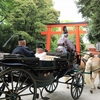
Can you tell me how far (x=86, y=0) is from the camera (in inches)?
602

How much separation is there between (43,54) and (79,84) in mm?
1463

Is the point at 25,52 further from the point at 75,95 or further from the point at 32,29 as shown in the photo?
the point at 32,29

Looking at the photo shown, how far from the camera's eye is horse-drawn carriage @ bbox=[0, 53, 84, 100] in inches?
148

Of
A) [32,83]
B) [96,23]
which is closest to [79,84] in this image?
[32,83]

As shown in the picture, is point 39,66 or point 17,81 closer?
→ point 17,81

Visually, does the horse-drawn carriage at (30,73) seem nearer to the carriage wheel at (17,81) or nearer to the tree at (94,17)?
the carriage wheel at (17,81)

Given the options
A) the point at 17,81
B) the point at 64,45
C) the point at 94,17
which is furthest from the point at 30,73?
the point at 94,17

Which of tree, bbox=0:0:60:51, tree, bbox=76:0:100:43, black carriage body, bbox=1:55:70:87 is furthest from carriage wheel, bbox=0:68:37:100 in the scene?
tree, bbox=0:0:60:51

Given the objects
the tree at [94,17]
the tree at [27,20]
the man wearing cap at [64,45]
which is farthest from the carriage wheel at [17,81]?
the tree at [27,20]

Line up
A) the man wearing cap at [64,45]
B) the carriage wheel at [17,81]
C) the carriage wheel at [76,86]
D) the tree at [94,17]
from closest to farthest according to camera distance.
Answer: the carriage wheel at [17,81] → the carriage wheel at [76,86] → the man wearing cap at [64,45] → the tree at [94,17]

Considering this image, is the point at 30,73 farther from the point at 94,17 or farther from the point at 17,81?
the point at 94,17

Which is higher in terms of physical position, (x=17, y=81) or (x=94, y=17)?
(x=94, y=17)

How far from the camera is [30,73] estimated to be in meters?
3.99

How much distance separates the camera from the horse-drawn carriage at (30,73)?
3.75 metres
